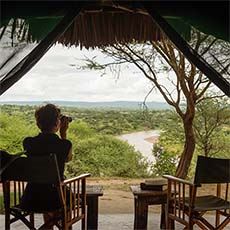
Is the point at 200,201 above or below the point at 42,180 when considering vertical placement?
below

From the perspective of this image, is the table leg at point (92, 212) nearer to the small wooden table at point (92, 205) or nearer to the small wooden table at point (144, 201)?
the small wooden table at point (92, 205)

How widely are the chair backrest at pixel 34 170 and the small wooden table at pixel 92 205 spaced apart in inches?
25.1

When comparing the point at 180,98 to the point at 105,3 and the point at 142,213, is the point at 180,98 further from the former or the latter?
the point at 105,3

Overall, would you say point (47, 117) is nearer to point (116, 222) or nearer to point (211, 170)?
point (211, 170)

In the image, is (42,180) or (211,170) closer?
(42,180)

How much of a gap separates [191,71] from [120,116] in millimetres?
1330

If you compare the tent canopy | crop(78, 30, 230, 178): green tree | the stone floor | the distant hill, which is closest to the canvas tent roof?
the tent canopy

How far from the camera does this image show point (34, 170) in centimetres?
294

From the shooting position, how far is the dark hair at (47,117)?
3.25 metres

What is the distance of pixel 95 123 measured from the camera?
20.7 ft

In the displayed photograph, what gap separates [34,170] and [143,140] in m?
3.51

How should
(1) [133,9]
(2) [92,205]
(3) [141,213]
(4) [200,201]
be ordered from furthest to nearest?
(3) [141,213]
(2) [92,205]
(4) [200,201]
(1) [133,9]

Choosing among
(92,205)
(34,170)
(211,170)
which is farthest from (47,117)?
(211,170)

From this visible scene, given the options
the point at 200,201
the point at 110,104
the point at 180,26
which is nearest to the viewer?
the point at 180,26
